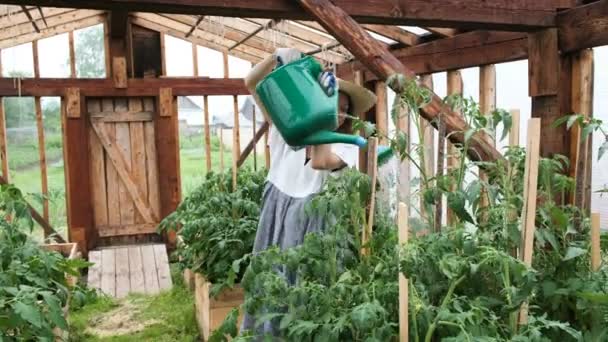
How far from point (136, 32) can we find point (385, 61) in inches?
168

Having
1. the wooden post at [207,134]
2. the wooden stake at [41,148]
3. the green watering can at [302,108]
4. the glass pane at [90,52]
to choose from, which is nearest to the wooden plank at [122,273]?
the wooden stake at [41,148]

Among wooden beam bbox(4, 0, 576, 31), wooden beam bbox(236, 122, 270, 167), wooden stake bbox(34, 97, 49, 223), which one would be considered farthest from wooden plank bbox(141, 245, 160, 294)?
wooden beam bbox(4, 0, 576, 31)

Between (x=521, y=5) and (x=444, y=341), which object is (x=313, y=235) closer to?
(x=444, y=341)

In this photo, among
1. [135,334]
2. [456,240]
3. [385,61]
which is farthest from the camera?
[135,334]

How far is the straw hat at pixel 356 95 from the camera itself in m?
2.35

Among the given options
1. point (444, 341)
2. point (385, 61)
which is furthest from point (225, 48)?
point (444, 341)

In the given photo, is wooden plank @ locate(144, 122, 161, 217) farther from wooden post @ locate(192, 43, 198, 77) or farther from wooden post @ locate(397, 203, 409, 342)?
wooden post @ locate(397, 203, 409, 342)

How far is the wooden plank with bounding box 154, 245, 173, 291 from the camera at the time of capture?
5234mm

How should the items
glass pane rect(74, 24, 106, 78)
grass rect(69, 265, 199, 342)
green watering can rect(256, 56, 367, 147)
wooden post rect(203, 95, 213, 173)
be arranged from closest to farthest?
green watering can rect(256, 56, 367, 147)
grass rect(69, 265, 199, 342)
glass pane rect(74, 24, 106, 78)
wooden post rect(203, 95, 213, 173)

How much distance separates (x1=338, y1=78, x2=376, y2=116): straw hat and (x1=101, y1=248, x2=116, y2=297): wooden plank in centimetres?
345

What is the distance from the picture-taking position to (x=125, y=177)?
624cm

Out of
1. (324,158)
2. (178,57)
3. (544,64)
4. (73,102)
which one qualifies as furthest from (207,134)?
(324,158)

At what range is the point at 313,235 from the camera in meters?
1.94

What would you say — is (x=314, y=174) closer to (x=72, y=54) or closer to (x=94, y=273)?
(x=94, y=273)
